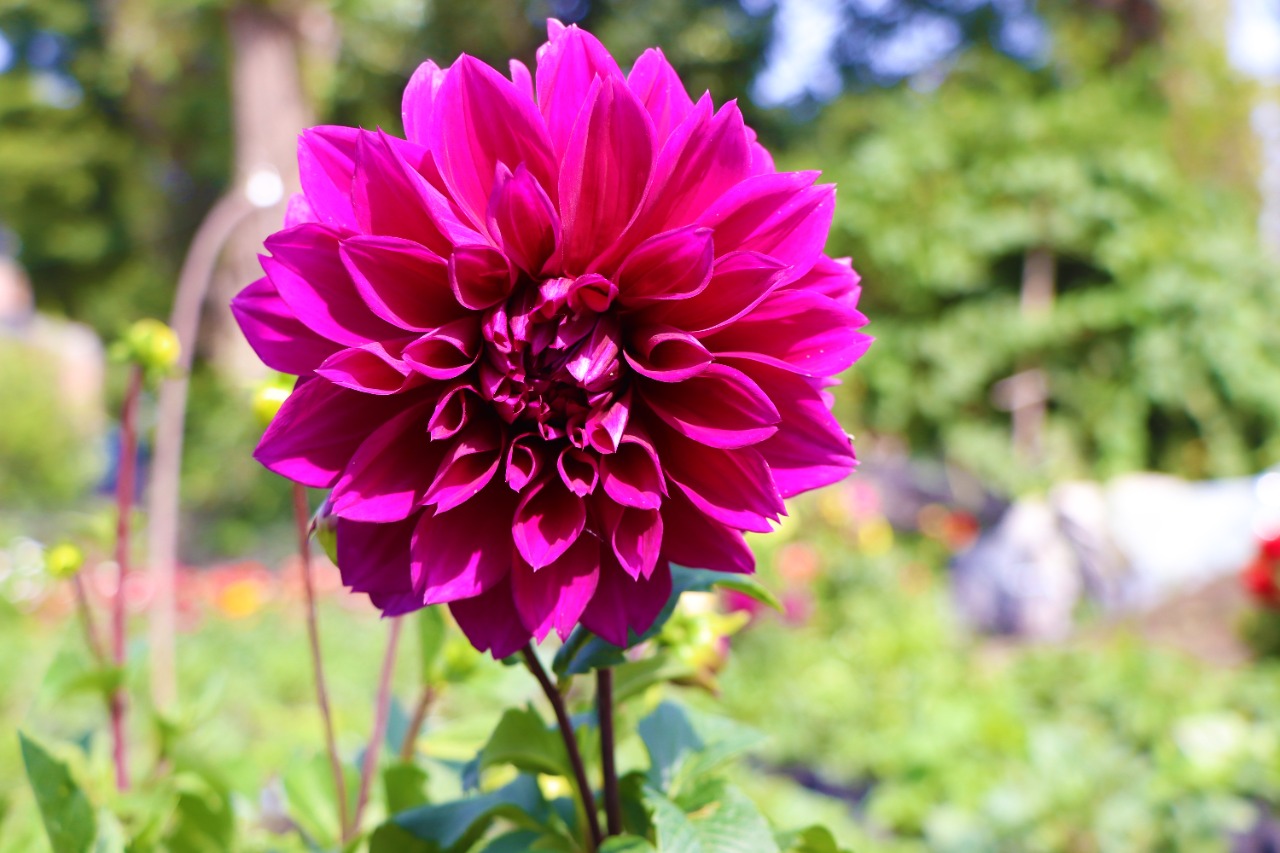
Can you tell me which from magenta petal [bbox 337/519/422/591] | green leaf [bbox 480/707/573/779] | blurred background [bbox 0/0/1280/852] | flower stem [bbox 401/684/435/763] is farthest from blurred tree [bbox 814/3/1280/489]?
magenta petal [bbox 337/519/422/591]

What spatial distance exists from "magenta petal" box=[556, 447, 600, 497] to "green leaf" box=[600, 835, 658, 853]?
159mm

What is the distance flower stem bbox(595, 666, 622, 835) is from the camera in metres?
0.44

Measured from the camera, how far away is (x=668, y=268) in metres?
0.39

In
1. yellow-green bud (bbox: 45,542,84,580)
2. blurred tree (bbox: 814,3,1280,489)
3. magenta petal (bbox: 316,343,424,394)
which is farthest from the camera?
blurred tree (bbox: 814,3,1280,489)

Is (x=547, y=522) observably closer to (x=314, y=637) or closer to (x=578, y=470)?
(x=578, y=470)

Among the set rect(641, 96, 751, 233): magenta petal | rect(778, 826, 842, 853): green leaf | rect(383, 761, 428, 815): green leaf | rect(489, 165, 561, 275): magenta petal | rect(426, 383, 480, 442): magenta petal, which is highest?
rect(641, 96, 751, 233): magenta petal

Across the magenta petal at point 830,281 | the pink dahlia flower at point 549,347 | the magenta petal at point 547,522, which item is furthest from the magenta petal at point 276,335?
the magenta petal at point 830,281

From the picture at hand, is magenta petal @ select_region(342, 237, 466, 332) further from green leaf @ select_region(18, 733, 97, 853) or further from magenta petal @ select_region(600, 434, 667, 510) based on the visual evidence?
green leaf @ select_region(18, 733, 97, 853)

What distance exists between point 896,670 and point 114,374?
10.9 m

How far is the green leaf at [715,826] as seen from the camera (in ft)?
1.30

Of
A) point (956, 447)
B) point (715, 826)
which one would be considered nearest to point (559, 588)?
point (715, 826)

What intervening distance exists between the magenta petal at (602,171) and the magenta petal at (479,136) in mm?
18

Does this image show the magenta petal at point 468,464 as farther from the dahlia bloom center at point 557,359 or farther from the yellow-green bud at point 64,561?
the yellow-green bud at point 64,561

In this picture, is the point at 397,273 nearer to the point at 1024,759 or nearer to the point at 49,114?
the point at 1024,759
